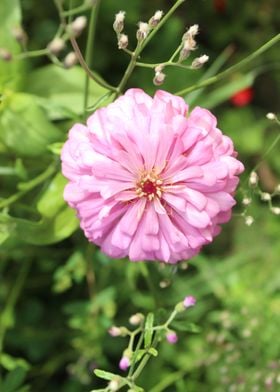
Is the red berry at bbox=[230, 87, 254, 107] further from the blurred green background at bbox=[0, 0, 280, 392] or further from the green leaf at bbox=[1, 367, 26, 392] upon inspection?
the green leaf at bbox=[1, 367, 26, 392]

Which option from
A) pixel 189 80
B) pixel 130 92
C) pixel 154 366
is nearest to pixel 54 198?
pixel 130 92

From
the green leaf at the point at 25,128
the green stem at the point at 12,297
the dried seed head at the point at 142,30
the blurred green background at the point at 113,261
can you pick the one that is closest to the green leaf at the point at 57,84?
the blurred green background at the point at 113,261

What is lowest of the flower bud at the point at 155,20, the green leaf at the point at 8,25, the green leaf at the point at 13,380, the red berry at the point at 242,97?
the green leaf at the point at 13,380

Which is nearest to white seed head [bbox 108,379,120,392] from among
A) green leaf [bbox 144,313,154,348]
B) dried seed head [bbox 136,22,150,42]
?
green leaf [bbox 144,313,154,348]

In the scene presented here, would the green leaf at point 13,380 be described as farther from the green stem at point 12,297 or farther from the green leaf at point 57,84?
the green leaf at point 57,84

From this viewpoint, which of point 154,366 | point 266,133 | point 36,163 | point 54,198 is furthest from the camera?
point 266,133

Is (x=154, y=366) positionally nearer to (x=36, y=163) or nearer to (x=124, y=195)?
(x=36, y=163)
